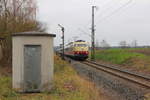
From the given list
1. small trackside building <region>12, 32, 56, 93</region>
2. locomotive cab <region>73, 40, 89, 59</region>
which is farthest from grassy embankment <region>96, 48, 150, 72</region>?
small trackside building <region>12, 32, 56, 93</region>

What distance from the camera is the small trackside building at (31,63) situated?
8.41 meters

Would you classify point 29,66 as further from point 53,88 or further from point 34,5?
point 34,5

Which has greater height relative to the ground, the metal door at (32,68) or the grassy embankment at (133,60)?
the metal door at (32,68)

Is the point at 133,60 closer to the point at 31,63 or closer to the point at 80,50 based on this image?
the point at 80,50

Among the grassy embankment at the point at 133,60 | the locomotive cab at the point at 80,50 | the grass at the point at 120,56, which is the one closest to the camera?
the grassy embankment at the point at 133,60

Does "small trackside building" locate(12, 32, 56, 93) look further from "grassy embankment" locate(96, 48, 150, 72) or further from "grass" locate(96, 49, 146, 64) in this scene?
"grass" locate(96, 49, 146, 64)

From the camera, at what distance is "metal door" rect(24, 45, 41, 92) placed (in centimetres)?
841

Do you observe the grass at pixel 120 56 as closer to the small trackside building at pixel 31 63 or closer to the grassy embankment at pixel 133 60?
the grassy embankment at pixel 133 60

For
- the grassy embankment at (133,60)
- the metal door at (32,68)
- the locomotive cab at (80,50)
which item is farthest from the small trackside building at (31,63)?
the locomotive cab at (80,50)

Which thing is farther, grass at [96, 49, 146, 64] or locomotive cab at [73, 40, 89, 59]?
locomotive cab at [73, 40, 89, 59]

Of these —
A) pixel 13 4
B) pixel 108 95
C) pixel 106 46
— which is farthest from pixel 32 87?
pixel 106 46

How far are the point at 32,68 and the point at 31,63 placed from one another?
0.17 metres

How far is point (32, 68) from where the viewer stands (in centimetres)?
848

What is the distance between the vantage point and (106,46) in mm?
107875
